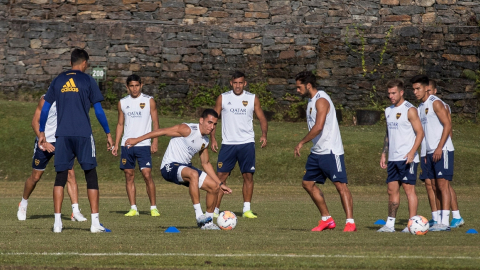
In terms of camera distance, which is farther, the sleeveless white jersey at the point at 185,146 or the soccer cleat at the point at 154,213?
the soccer cleat at the point at 154,213

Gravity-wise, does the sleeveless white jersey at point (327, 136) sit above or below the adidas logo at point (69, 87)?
below

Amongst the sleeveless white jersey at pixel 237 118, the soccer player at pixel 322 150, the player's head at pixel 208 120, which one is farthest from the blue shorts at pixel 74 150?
the sleeveless white jersey at pixel 237 118

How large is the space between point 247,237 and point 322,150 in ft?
6.82

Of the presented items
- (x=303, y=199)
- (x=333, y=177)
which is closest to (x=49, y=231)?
(x=333, y=177)

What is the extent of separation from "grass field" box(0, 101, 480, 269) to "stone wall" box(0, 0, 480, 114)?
395 inches

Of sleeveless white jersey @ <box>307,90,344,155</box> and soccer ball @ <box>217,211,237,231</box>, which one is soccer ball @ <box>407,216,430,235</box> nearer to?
sleeveless white jersey @ <box>307,90,344,155</box>

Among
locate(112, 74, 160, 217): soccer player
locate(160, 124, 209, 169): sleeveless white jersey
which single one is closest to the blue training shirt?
locate(160, 124, 209, 169): sleeveless white jersey

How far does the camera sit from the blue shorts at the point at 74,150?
9.52 meters

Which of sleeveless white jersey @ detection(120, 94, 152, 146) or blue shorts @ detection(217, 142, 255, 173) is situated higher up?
sleeveless white jersey @ detection(120, 94, 152, 146)

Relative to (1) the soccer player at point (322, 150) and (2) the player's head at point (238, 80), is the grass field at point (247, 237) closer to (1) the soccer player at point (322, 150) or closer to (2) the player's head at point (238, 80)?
(1) the soccer player at point (322, 150)

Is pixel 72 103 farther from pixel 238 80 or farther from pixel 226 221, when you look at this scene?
pixel 238 80

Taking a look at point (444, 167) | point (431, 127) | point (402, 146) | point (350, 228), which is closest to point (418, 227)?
point (350, 228)

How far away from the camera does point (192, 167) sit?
10.8 m

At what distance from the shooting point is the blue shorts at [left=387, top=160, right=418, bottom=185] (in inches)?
403
